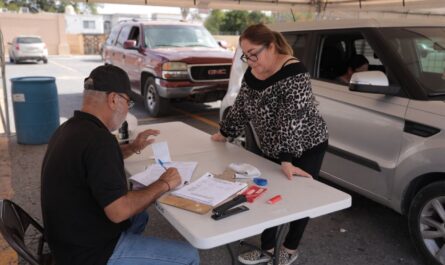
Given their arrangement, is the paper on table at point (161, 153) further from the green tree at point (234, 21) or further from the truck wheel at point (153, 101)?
the green tree at point (234, 21)

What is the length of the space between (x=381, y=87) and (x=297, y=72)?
99 cm

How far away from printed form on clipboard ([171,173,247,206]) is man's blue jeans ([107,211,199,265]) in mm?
248

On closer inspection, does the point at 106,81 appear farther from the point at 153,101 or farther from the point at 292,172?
the point at 153,101

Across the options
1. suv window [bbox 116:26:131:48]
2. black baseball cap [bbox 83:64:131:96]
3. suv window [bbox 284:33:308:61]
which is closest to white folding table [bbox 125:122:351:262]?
black baseball cap [bbox 83:64:131:96]

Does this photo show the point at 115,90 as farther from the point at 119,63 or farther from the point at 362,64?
the point at 119,63

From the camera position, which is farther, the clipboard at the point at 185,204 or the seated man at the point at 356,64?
the seated man at the point at 356,64

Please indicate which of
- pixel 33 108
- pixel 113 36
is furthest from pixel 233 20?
pixel 33 108

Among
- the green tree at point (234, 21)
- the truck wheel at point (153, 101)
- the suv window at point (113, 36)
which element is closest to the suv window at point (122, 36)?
the suv window at point (113, 36)

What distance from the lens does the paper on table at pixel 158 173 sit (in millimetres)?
2184

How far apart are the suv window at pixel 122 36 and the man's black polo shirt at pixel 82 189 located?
745cm

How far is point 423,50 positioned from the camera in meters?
3.45

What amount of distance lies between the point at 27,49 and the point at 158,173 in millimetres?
21414

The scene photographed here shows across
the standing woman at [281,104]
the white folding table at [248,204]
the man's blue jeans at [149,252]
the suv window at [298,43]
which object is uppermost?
the suv window at [298,43]

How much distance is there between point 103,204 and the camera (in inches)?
65.9
